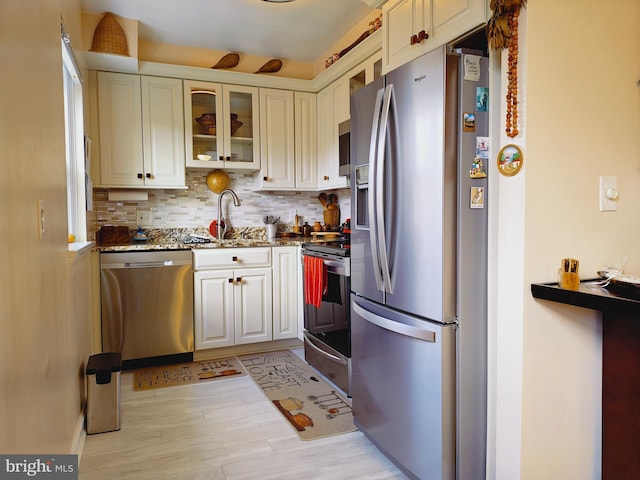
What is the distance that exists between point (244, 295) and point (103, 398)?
55.7 inches

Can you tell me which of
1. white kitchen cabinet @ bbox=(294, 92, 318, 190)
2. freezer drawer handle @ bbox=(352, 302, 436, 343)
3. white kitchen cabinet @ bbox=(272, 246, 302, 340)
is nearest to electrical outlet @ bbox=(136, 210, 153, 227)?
white kitchen cabinet @ bbox=(272, 246, 302, 340)

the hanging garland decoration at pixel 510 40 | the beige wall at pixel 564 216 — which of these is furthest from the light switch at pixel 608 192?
the hanging garland decoration at pixel 510 40

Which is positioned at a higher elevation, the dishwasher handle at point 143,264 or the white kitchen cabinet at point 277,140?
the white kitchen cabinet at point 277,140

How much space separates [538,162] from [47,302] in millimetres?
1840

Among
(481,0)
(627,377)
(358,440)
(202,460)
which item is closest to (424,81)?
(481,0)

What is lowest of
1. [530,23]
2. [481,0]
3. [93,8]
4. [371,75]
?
[530,23]

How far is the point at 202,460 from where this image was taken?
6.97 feet

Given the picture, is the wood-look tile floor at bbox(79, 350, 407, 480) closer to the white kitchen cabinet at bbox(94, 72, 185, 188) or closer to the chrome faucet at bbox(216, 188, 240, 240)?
the chrome faucet at bbox(216, 188, 240, 240)

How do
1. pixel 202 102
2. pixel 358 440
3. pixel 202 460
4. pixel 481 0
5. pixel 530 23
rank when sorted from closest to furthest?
pixel 530 23 → pixel 481 0 → pixel 202 460 → pixel 358 440 → pixel 202 102

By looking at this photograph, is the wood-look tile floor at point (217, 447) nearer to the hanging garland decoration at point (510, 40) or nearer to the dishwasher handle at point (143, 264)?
the dishwasher handle at point (143, 264)

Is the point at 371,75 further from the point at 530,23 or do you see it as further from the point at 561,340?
the point at 561,340

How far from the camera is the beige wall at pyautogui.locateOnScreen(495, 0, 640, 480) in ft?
5.07

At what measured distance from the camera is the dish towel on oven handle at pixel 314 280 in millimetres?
3001

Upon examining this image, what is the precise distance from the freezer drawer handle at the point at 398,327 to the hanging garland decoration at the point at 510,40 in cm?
84
